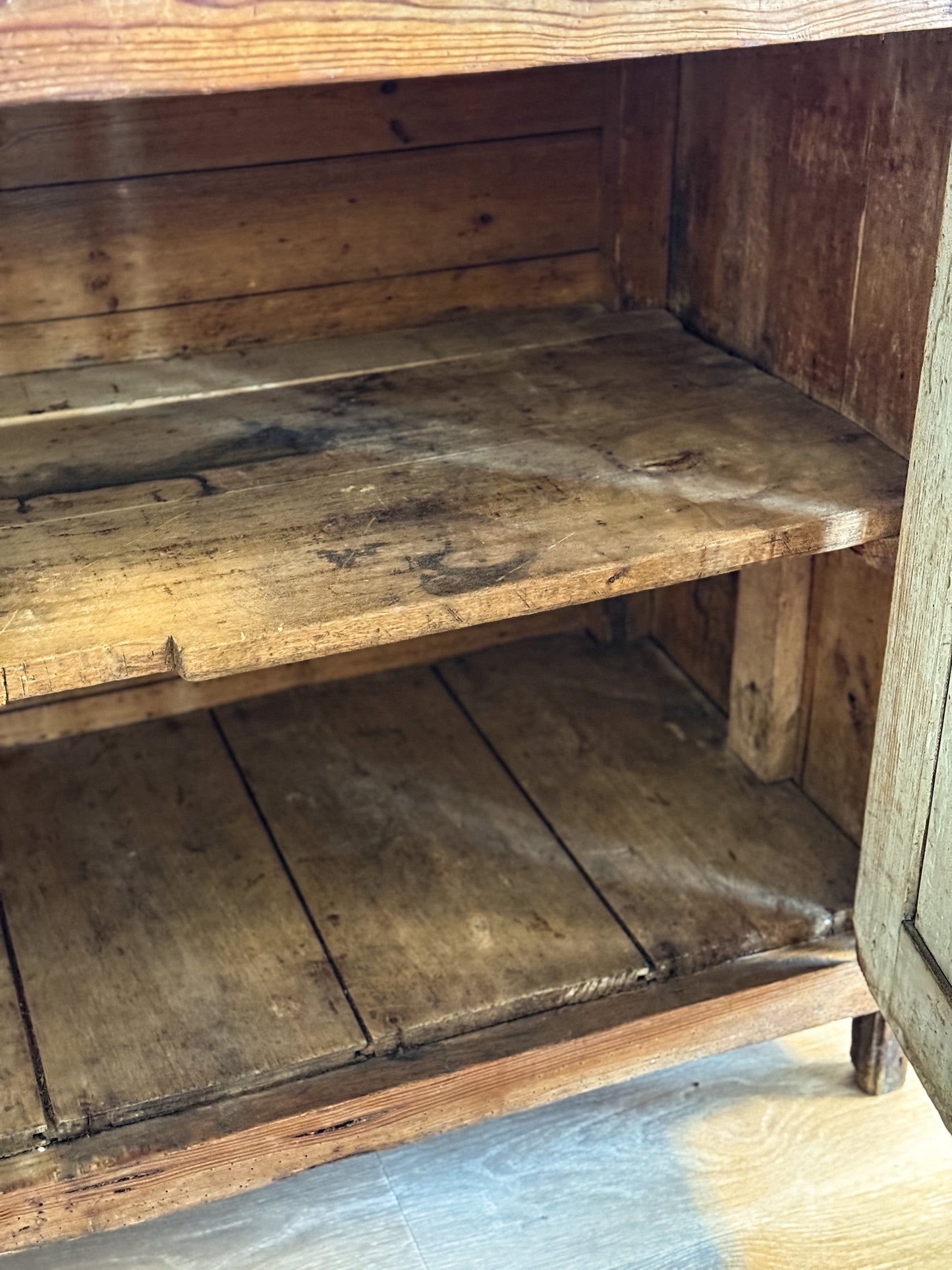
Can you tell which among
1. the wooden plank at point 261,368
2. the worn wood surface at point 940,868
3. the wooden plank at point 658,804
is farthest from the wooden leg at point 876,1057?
the wooden plank at point 261,368

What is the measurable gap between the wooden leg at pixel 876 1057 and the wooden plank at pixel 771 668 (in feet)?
0.91

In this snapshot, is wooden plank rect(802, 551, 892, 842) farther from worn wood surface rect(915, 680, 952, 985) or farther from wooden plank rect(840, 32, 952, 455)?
worn wood surface rect(915, 680, 952, 985)

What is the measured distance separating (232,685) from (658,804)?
0.52 meters

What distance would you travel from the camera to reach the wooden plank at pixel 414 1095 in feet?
3.66

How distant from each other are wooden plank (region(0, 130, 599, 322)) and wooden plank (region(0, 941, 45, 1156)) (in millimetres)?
649

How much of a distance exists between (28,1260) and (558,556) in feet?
2.59

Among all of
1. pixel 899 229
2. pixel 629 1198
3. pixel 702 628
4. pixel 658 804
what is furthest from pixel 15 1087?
pixel 899 229

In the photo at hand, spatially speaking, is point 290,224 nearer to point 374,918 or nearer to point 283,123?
point 283,123

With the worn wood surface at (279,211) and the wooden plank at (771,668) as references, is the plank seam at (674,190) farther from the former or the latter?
the wooden plank at (771,668)

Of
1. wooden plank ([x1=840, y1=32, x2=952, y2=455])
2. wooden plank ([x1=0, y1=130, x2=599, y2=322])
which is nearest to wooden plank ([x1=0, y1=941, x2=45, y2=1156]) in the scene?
wooden plank ([x1=0, y1=130, x2=599, y2=322])

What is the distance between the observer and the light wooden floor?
1245 millimetres

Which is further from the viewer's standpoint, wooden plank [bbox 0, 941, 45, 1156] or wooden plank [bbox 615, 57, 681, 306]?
wooden plank [bbox 615, 57, 681, 306]

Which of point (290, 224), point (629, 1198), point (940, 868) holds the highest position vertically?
point (290, 224)

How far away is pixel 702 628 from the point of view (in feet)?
5.48
